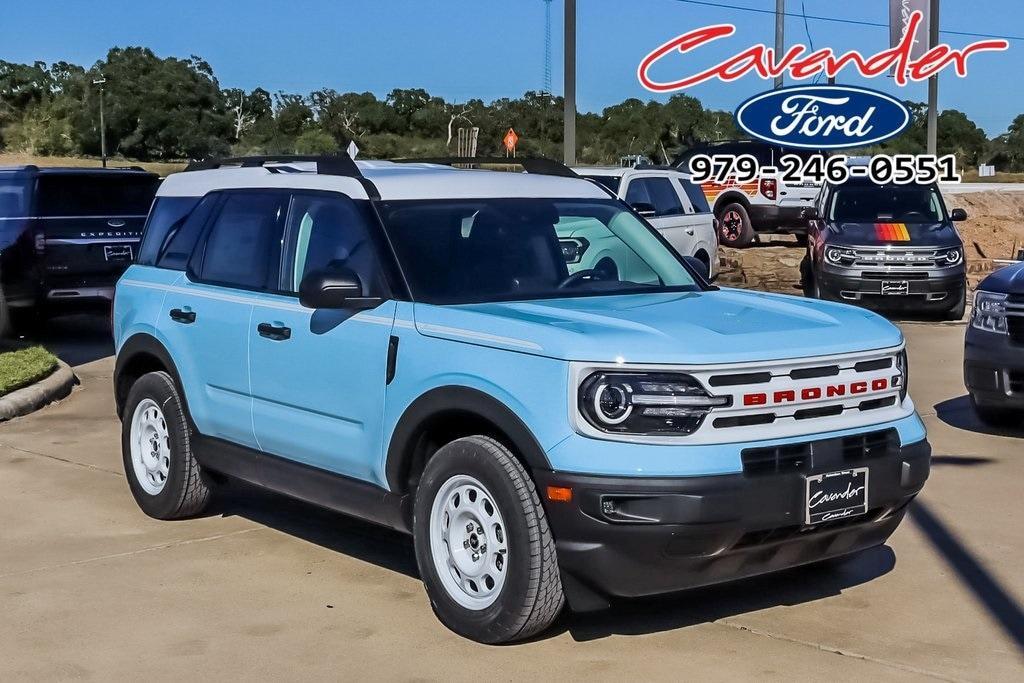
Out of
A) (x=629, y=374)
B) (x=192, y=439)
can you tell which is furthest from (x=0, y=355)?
(x=629, y=374)

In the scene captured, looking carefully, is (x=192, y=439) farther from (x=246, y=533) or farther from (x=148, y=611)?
(x=148, y=611)

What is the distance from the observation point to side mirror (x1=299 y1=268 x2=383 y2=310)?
550cm

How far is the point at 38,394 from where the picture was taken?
10656mm

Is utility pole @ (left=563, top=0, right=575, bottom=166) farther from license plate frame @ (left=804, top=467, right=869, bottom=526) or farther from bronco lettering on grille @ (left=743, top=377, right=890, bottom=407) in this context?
license plate frame @ (left=804, top=467, right=869, bottom=526)

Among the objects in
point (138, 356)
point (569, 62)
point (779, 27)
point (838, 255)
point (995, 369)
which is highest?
point (779, 27)

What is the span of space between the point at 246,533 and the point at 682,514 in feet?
9.79

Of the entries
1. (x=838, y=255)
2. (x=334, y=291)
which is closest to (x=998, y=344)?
(x=334, y=291)

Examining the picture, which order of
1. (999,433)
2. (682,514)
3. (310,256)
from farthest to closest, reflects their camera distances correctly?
(999,433) → (310,256) → (682,514)

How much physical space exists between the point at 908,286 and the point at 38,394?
9.89m

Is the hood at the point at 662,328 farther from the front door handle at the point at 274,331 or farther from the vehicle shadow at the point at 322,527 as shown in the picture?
the vehicle shadow at the point at 322,527

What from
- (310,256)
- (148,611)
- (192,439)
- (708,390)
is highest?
(310,256)

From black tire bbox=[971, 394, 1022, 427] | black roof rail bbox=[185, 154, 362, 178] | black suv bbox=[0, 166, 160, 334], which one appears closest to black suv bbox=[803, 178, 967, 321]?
black tire bbox=[971, 394, 1022, 427]

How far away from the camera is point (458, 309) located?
5344 mm

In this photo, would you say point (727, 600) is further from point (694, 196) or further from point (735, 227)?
point (735, 227)
